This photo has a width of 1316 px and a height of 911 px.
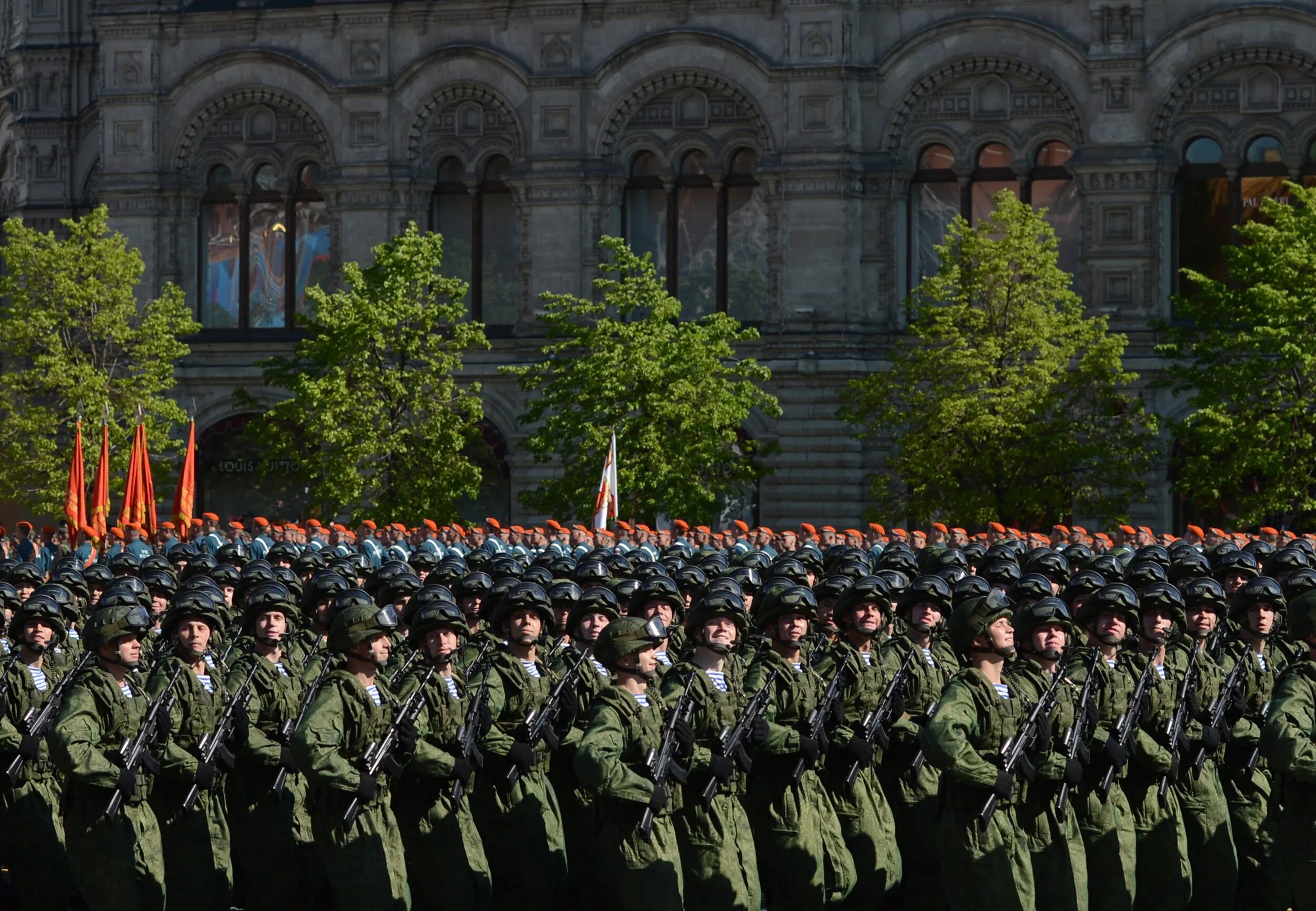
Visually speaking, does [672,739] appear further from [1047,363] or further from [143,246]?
[143,246]

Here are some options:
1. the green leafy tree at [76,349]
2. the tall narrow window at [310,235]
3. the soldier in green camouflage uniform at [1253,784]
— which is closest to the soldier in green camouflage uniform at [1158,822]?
the soldier in green camouflage uniform at [1253,784]

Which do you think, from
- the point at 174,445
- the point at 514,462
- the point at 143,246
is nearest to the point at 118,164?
the point at 143,246

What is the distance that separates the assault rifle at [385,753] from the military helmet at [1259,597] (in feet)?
18.4

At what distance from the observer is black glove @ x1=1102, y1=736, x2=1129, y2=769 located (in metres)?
13.4

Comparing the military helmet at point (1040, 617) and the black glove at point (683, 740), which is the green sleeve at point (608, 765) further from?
the military helmet at point (1040, 617)

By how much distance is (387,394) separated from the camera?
1880 inches

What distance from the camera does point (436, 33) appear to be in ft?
170

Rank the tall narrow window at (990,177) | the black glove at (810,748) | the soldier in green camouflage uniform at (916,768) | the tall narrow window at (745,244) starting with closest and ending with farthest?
1. the black glove at (810,748)
2. the soldier in green camouflage uniform at (916,768)
3. the tall narrow window at (990,177)
4. the tall narrow window at (745,244)

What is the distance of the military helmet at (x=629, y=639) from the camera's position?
13.3 meters

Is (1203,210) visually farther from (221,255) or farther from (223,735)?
(223,735)

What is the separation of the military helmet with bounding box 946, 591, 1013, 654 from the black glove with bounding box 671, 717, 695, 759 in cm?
154

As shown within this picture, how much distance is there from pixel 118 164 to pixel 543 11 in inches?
403

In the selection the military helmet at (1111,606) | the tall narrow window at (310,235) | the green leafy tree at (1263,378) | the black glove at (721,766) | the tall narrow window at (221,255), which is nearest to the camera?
the black glove at (721,766)

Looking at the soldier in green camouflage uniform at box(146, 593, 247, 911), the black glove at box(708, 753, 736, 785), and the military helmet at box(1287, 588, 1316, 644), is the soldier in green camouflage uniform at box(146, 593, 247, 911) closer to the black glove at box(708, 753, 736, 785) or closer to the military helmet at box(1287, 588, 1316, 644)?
the black glove at box(708, 753, 736, 785)
